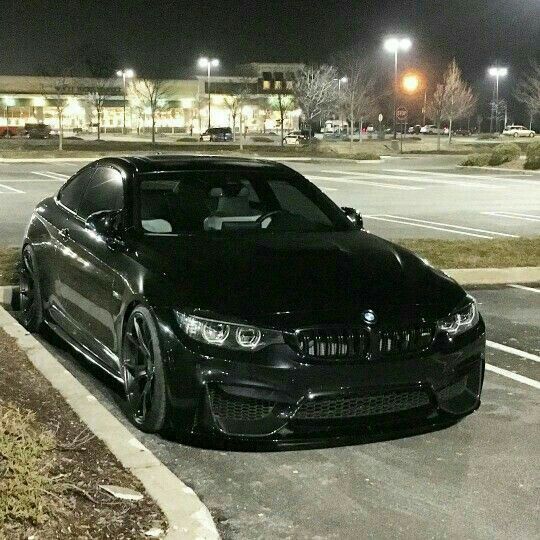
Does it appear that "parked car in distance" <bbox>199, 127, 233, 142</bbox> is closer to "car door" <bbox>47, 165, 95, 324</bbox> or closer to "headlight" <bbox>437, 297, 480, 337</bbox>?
"car door" <bbox>47, 165, 95, 324</bbox>

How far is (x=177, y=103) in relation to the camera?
10338 cm

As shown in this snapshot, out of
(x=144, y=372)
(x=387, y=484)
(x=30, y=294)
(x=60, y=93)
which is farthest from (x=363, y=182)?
(x=60, y=93)

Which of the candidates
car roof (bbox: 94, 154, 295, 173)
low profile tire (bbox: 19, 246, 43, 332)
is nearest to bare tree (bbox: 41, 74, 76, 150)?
low profile tire (bbox: 19, 246, 43, 332)

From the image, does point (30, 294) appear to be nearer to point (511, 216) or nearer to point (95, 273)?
point (95, 273)

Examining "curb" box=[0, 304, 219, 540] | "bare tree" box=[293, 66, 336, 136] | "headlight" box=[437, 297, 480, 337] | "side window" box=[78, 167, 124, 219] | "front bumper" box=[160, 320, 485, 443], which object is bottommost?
"curb" box=[0, 304, 219, 540]

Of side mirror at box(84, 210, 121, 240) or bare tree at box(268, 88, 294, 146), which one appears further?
bare tree at box(268, 88, 294, 146)

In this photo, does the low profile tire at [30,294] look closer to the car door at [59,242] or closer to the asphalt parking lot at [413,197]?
the car door at [59,242]

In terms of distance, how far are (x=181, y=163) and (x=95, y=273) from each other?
1.10 meters

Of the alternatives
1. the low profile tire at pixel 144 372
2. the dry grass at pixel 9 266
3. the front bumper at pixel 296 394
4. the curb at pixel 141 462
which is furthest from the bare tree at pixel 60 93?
the front bumper at pixel 296 394

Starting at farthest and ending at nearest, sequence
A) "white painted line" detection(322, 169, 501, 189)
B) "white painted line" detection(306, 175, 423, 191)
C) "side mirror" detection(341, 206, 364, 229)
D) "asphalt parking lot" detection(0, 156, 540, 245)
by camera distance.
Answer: "white painted line" detection(322, 169, 501, 189) < "white painted line" detection(306, 175, 423, 191) < "asphalt parking lot" detection(0, 156, 540, 245) < "side mirror" detection(341, 206, 364, 229)

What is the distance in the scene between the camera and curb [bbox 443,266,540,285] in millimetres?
10320

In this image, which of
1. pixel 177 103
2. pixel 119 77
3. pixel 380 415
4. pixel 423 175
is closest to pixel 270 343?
pixel 380 415

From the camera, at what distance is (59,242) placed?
21.9 feet

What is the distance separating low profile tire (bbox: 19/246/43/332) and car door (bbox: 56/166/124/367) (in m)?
0.74
